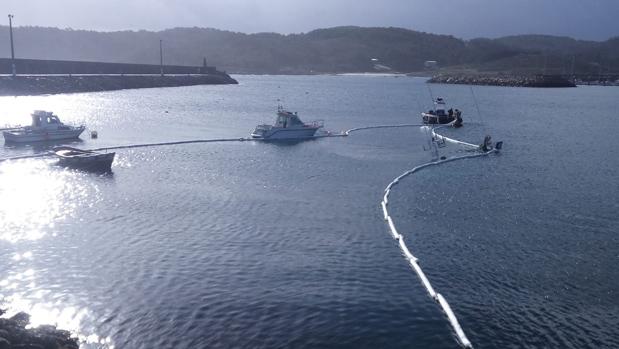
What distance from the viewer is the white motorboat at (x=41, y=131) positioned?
42.1 m

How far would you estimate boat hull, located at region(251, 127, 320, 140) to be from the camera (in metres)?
48.0

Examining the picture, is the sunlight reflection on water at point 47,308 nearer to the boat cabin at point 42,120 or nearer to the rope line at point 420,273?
the rope line at point 420,273

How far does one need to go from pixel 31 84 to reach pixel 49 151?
59.2m

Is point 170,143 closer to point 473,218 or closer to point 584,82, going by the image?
point 473,218

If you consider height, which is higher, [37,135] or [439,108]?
[439,108]

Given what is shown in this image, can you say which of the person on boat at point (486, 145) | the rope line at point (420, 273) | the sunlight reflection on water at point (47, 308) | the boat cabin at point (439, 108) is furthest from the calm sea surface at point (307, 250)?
the boat cabin at point (439, 108)

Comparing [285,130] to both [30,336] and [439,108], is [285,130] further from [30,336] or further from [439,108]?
[30,336]

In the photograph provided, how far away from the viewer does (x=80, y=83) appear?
341 ft

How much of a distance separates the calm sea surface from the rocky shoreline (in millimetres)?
534

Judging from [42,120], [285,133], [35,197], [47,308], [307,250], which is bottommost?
[47,308]

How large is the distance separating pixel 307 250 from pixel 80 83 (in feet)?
314

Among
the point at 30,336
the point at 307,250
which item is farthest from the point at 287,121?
the point at 30,336

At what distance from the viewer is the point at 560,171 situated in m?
36.0

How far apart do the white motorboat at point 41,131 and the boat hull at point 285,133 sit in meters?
14.8
